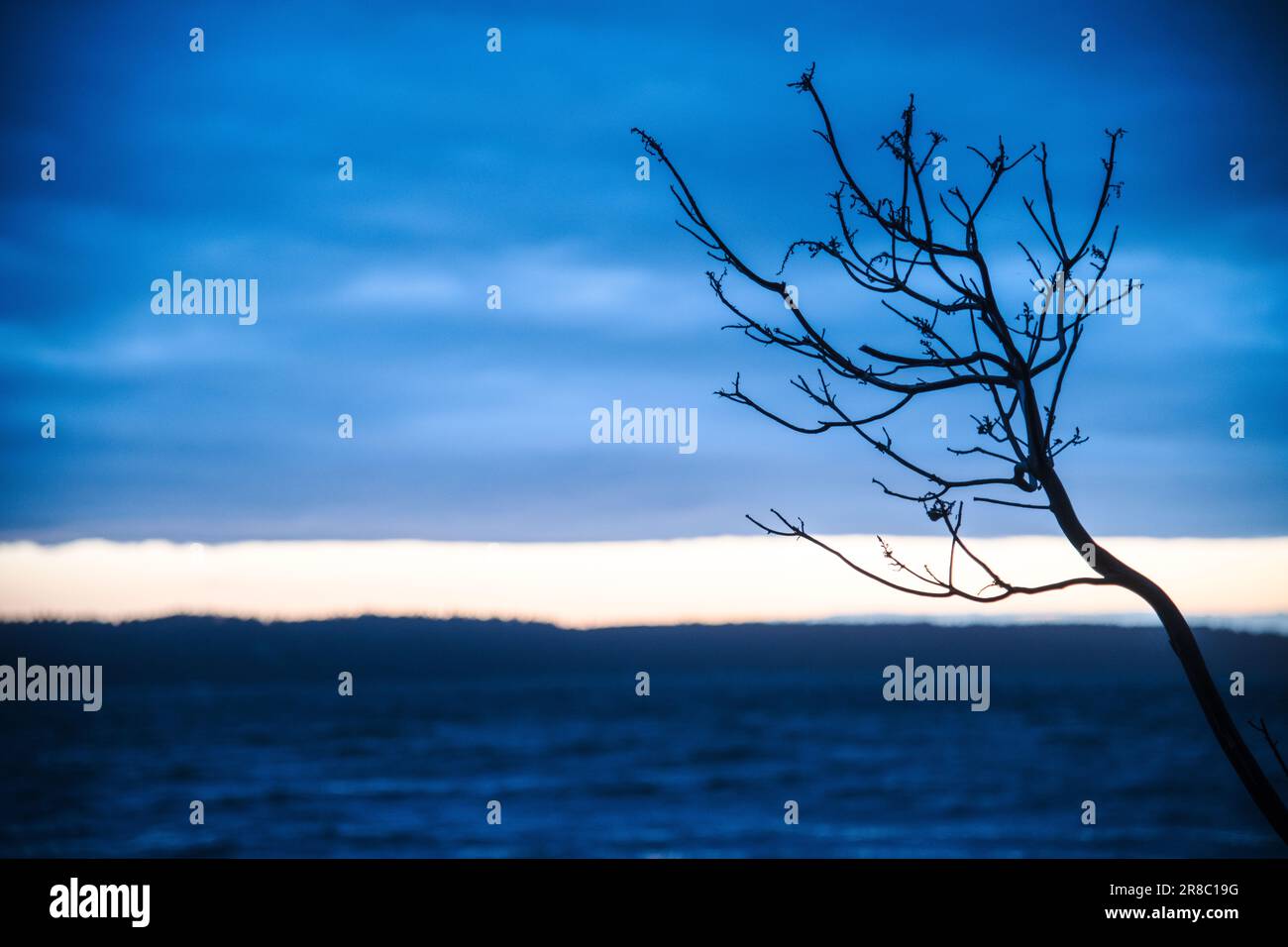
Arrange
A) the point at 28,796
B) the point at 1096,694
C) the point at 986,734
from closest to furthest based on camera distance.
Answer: the point at 28,796
the point at 986,734
the point at 1096,694

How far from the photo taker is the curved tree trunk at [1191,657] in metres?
2.38

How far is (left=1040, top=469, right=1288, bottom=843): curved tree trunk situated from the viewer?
2.38 meters

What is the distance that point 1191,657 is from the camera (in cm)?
240

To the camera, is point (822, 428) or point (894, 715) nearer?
point (822, 428)

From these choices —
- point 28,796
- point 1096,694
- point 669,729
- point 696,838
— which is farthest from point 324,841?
point 1096,694

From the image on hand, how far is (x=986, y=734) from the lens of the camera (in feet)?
142
